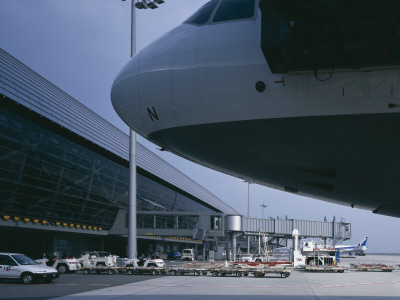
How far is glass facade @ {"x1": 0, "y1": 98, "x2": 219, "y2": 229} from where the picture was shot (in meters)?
45.0

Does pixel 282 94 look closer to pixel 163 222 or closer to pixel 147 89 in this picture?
pixel 147 89

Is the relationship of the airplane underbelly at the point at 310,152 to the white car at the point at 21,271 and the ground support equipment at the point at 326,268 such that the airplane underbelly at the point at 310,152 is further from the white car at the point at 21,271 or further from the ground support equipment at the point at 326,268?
the ground support equipment at the point at 326,268

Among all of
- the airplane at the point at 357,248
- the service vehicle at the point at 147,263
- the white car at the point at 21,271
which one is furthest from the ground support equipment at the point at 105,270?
the airplane at the point at 357,248

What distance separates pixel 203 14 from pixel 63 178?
50.1 metres

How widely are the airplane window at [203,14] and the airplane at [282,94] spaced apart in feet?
0.07

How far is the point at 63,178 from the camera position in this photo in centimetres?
5484

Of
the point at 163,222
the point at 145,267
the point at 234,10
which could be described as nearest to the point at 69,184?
the point at 163,222

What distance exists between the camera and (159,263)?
37500 millimetres

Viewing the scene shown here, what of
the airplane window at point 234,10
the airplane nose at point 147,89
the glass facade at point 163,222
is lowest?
the glass facade at point 163,222

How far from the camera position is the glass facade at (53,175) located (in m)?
45.0

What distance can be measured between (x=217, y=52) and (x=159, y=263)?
32.6m

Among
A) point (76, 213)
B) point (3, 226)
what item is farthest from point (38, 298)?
point (76, 213)

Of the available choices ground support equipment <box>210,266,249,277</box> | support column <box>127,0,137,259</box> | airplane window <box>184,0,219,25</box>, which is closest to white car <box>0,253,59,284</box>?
support column <box>127,0,137,259</box>

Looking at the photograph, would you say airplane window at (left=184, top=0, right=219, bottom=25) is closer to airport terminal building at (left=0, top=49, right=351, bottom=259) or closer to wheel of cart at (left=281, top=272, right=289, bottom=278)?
wheel of cart at (left=281, top=272, right=289, bottom=278)
